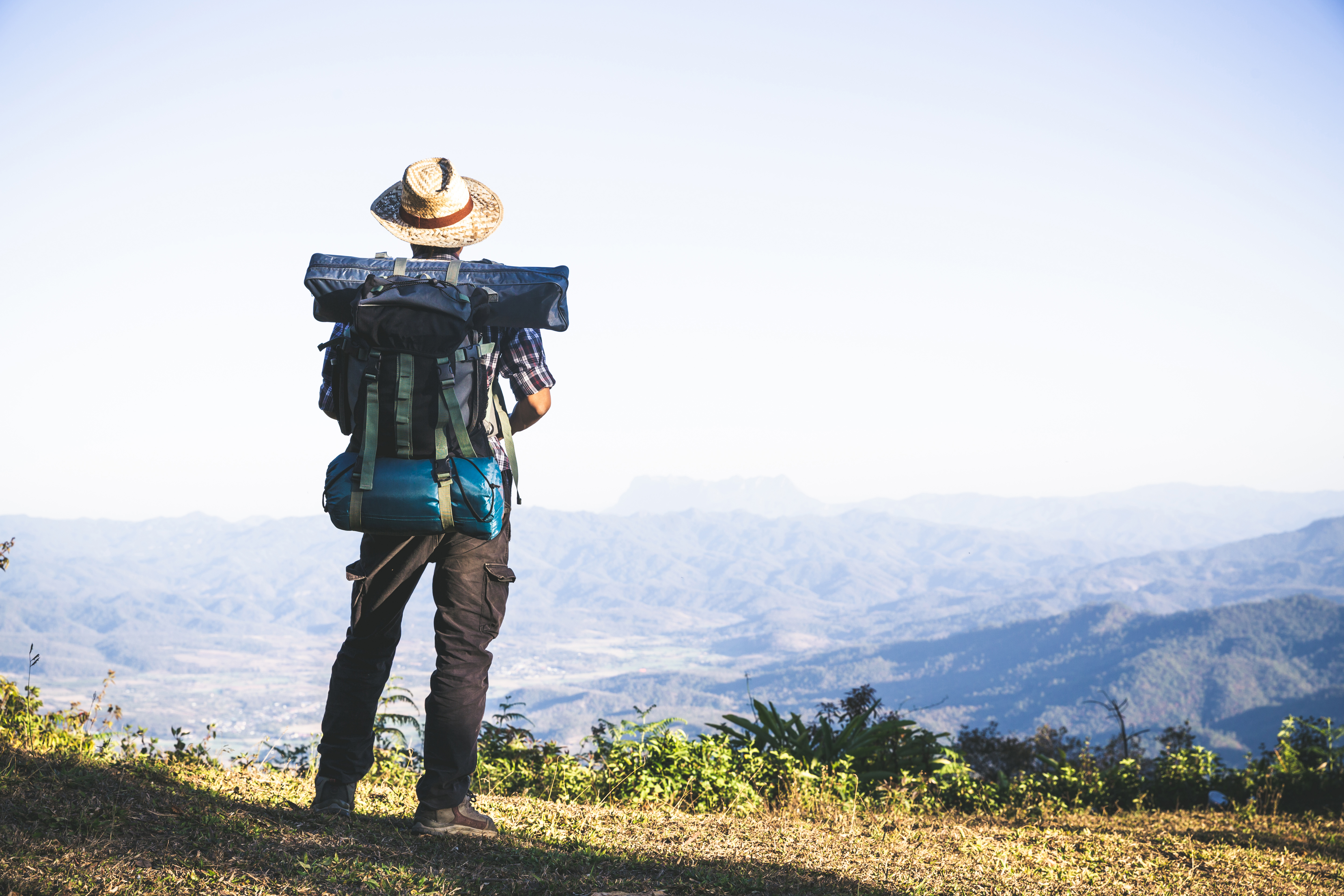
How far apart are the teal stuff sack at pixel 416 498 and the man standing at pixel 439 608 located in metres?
0.14

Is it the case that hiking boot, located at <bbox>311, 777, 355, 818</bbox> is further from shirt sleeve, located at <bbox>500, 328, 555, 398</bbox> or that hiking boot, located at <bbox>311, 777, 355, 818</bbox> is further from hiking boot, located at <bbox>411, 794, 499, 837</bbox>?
shirt sleeve, located at <bbox>500, 328, 555, 398</bbox>

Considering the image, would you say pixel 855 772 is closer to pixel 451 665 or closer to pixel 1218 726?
pixel 451 665

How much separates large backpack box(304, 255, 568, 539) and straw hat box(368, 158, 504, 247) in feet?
1.06

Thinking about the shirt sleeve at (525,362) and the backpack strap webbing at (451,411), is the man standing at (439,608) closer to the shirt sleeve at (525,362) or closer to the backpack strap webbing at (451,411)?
the shirt sleeve at (525,362)

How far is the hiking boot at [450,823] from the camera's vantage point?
3.19 metres

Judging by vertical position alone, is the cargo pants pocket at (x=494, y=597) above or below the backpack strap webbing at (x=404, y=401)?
below

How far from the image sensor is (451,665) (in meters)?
3.18

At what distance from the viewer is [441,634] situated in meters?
3.18

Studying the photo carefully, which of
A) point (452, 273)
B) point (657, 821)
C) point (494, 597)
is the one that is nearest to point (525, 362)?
point (452, 273)

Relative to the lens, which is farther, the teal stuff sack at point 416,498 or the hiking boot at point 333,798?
the hiking boot at point 333,798

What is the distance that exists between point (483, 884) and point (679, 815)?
1895 millimetres

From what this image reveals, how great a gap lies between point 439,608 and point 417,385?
0.82m

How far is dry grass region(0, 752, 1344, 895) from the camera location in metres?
2.55

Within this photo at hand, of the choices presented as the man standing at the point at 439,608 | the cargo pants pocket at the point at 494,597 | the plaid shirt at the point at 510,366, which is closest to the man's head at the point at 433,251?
the man standing at the point at 439,608
